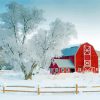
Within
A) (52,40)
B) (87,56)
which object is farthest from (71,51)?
(52,40)

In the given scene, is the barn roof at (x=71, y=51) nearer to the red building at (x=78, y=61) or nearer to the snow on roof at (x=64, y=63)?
the red building at (x=78, y=61)

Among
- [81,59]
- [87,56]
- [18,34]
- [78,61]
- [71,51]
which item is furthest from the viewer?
[71,51]

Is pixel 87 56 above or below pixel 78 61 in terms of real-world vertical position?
above

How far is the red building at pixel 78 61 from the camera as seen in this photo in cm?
7306

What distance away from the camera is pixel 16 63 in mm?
55750

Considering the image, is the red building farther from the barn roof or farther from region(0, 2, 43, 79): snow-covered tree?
region(0, 2, 43, 79): snow-covered tree

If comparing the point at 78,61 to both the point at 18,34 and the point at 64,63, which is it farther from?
the point at 18,34

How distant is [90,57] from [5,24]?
89.6 ft

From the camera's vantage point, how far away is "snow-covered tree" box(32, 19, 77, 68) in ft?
189

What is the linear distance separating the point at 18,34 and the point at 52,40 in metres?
6.53

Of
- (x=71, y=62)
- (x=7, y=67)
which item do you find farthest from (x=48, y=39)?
(x=7, y=67)

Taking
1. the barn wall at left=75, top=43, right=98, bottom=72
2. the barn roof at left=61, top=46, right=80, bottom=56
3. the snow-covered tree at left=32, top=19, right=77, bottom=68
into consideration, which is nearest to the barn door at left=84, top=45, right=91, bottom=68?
the barn wall at left=75, top=43, right=98, bottom=72

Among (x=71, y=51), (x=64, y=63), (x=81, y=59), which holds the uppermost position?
(x=71, y=51)

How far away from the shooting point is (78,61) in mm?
74250
